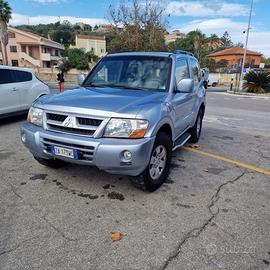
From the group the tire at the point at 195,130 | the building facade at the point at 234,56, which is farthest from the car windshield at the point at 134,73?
the building facade at the point at 234,56

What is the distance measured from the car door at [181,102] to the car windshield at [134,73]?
262 mm

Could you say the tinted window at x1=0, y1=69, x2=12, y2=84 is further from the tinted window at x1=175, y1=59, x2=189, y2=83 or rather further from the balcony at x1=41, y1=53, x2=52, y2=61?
the balcony at x1=41, y1=53, x2=52, y2=61

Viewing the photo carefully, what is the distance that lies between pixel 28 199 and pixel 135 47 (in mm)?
24044

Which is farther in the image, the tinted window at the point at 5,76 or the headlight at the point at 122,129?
the tinted window at the point at 5,76

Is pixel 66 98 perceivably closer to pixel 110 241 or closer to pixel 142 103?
pixel 142 103

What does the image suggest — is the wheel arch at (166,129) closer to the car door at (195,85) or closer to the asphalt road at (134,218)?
the asphalt road at (134,218)

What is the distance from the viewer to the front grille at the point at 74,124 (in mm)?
3176

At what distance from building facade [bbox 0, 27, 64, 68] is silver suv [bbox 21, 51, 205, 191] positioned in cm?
5214

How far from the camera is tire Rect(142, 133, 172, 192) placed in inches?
138

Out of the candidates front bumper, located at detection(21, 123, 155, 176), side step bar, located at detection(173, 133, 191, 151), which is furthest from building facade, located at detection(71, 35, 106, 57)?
front bumper, located at detection(21, 123, 155, 176)

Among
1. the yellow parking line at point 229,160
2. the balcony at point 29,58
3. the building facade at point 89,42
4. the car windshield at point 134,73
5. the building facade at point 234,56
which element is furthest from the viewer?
the building facade at point 89,42

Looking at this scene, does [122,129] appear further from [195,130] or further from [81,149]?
[195,130]

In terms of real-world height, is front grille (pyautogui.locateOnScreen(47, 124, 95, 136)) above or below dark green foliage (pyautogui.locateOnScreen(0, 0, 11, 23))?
below

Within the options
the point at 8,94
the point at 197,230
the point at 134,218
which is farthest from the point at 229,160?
the point at 8,94
